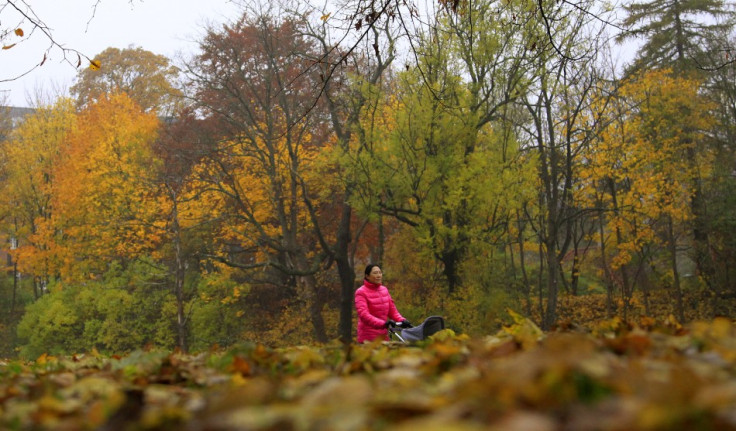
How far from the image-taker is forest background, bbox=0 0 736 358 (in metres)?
20.8

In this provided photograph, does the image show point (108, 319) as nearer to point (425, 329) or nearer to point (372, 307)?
point (372, 307)

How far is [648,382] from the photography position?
5.10 feet

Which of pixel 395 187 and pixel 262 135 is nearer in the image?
pixel 395 187

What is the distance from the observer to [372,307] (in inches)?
357

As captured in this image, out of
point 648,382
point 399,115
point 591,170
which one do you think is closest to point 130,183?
point 399,115

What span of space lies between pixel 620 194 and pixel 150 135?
2108cm

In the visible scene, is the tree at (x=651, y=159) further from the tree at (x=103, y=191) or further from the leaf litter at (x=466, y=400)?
the leaf litter at (x=466, y=400)

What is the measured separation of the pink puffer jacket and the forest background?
11065 mm

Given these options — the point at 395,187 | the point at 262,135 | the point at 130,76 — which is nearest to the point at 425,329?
the point at 395,187

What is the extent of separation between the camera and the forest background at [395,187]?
20.8 m

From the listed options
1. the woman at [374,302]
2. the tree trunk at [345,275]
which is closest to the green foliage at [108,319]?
the tree trunk at [345,275]

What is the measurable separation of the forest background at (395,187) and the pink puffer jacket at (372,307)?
11065 mm

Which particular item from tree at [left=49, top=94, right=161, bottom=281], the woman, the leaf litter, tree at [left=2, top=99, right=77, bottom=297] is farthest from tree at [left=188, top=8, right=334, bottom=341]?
the leaf litter

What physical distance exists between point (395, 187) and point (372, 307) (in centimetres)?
1258
